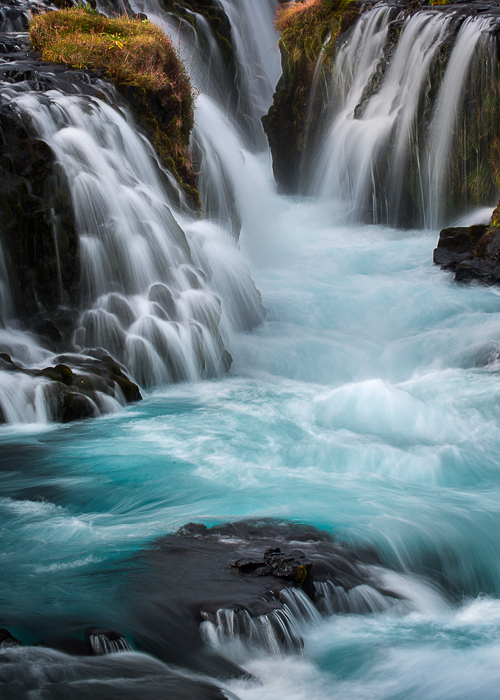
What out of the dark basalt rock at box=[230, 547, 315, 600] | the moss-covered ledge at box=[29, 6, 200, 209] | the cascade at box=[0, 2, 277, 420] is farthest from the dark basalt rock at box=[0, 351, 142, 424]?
the moss-covered ledge at box=[29, 6, 200, 209]

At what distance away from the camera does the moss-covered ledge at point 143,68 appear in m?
9.23

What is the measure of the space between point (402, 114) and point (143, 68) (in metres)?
5.89

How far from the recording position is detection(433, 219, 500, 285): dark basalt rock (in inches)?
389

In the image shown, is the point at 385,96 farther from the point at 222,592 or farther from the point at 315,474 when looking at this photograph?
the point at 222,592

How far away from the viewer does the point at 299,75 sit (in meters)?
16.1

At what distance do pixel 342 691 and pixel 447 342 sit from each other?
633 centimetres

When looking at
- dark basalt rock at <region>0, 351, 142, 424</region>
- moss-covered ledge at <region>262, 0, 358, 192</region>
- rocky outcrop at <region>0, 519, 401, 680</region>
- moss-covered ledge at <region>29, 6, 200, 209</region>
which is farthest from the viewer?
moss-covered ledge at <region>262, 0, 358, 192</region>

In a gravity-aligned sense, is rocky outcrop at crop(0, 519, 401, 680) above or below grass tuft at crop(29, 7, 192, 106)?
below

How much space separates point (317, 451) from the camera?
5.30 meters

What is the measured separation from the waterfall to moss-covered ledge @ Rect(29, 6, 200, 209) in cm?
488

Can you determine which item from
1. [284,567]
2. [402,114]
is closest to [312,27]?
[402,114]

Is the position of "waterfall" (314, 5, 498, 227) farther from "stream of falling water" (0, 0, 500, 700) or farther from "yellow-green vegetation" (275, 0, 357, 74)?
"stream of falling water" (0, 0, 500, 700)

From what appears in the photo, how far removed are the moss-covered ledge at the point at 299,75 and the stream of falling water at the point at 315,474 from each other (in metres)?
6.62

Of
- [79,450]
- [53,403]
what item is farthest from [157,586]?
[53,403]
